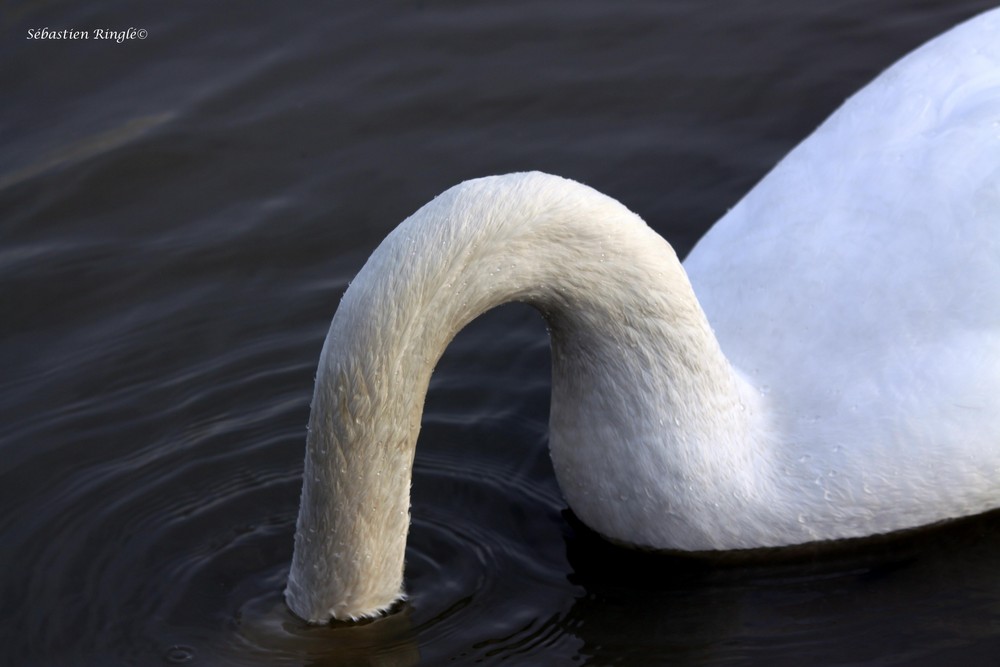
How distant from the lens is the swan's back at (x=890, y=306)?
4.87 metres

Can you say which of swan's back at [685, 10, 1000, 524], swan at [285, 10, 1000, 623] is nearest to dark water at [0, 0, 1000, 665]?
swan at [285, 10, 1000, 623]

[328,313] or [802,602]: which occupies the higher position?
[328,313]

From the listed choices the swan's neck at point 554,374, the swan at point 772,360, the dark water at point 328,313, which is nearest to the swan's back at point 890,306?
the swan at point 772,360

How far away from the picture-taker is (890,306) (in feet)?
16.1

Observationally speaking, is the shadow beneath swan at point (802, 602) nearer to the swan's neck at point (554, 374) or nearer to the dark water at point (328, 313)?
the dark water at point (328, 313)

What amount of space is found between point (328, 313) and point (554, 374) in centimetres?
187

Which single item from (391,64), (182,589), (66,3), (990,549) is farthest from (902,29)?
(182,589)

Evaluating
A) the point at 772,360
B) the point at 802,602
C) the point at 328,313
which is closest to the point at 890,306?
the point at 772,360

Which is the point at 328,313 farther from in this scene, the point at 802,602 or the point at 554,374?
the point at 802,602

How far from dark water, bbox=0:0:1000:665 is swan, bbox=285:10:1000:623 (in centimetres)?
28

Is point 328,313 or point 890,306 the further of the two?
point 328,313

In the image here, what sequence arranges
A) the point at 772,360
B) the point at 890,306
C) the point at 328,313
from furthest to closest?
1. the point at 328,313
2. the point at 772,360
3. the point at 890,306

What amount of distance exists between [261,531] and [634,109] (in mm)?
3414

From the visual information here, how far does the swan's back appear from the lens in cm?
487
